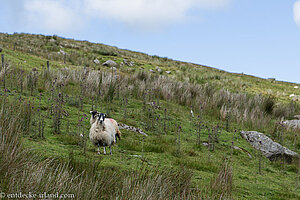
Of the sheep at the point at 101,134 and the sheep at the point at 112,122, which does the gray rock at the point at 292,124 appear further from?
the sheep at the point at 101,134

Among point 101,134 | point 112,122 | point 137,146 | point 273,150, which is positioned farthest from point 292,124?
point 101,134

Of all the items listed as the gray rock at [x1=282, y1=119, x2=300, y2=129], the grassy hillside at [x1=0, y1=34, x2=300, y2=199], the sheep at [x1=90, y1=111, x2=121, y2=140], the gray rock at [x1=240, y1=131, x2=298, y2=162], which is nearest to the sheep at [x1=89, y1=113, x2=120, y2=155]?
the grassy hillside at [x1=0, y1=34, x2=300, y2=199]

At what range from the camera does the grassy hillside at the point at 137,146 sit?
3584 mm

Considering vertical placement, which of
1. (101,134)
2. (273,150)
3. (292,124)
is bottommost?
(273,150)

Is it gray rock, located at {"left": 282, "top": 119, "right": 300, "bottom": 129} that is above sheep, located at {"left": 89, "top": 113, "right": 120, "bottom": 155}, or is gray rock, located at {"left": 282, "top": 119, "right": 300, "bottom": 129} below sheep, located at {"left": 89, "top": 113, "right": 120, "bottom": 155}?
above

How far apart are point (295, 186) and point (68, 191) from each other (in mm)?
5794

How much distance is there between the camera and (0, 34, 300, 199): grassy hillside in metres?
3.58

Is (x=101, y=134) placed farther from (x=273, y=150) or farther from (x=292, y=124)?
(x=292, y=124)

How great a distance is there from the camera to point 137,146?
7.43m

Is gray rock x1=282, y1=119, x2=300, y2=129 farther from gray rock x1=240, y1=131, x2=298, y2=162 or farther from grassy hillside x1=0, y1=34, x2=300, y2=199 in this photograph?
gray rock x1=240, y1=131, x2=298, y2=162

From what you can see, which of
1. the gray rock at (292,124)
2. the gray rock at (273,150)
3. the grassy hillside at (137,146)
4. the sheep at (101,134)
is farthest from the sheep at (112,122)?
the gray rock at (292,124)

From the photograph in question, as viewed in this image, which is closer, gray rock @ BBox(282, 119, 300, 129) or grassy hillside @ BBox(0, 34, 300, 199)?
grassy hillside @ BBox(0, 34, 300, 199)

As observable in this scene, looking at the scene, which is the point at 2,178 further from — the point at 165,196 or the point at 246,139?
the point at 246,139

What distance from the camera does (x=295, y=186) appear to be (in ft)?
22.2
